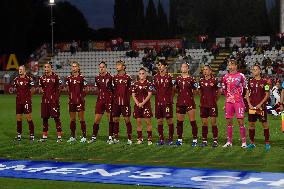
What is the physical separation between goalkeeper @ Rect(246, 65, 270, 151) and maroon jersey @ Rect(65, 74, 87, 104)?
429 centimetres

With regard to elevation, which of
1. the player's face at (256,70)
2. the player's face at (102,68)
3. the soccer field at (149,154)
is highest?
the player's face at (102,68)

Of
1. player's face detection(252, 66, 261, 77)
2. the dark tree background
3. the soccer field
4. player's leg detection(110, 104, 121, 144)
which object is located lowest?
the soccer field

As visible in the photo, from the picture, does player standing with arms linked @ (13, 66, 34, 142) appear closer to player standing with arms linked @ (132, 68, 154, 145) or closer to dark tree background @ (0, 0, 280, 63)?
player standing with arms linked @ (132, 68, 154, 145)

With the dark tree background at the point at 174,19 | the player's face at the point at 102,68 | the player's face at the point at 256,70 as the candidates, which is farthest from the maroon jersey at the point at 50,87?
the dark tree background at the point at 174,19

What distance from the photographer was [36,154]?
11586 millimetres

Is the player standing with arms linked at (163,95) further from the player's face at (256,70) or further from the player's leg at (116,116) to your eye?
the player's face at (256,70)

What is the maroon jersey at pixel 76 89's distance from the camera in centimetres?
1382

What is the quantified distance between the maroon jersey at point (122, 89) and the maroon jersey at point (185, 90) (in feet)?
4.23

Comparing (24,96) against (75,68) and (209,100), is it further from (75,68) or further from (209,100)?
(209,100)

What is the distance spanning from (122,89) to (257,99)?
3317 mm

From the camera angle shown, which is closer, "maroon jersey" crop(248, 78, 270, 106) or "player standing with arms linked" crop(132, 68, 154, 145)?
"maroon jersey" crop(248, 78, 270, 106)

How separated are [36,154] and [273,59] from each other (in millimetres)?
30630

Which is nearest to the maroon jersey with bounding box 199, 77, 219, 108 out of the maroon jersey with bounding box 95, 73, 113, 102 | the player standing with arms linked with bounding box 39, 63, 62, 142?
the maroon jersey with bounding box 95, 73, 113, 102

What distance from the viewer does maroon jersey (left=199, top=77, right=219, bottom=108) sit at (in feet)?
41.7
